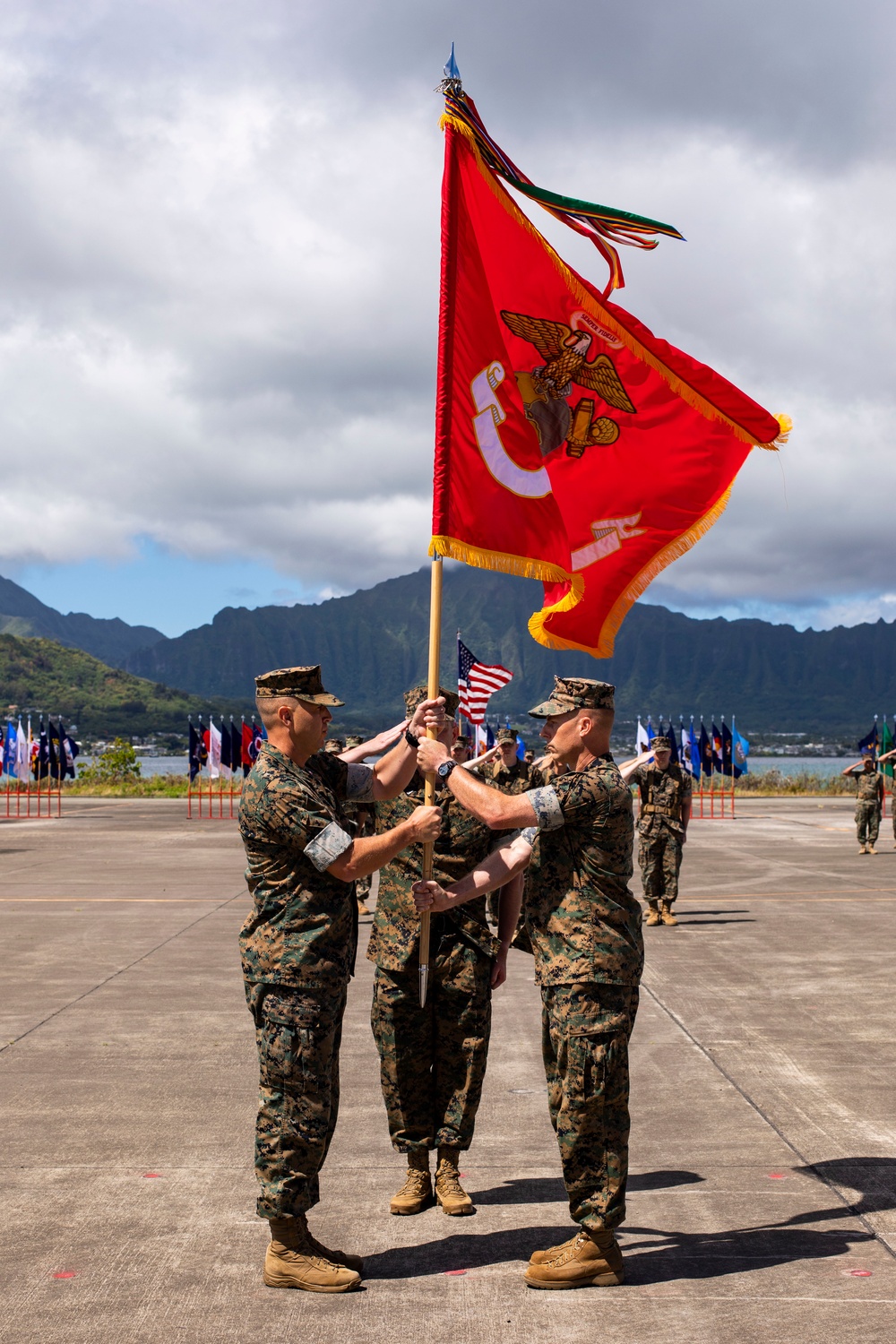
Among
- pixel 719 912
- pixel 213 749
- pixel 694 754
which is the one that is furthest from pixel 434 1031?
pixel 694 754

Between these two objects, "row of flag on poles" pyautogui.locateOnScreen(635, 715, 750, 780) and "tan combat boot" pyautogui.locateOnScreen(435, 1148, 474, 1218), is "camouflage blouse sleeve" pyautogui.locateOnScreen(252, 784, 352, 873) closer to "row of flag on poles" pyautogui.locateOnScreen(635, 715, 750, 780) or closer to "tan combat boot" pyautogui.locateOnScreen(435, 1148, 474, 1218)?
"tan combat boot" pyautogui.locateOnScreen(435, 1148, 474, 1218)

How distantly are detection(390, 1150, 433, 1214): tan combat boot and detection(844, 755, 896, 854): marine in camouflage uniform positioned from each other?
17.6 m

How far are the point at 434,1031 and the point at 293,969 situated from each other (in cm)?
110

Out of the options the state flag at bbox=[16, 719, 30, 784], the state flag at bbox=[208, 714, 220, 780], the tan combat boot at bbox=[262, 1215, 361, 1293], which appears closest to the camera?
the tan combat boot at bbox=[262, 1215, 361, 1293]

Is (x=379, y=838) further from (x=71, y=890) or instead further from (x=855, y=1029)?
(x=71, y=890)

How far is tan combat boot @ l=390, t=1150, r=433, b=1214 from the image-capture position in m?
4.99

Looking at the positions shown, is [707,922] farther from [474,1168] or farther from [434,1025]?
[434,1025]

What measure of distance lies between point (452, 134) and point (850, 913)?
417 inches

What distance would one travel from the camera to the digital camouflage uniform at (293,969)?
14.2 ft

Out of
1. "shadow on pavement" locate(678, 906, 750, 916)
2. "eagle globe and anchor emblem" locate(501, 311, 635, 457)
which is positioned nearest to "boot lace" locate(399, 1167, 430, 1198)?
"eagle globe and anchor emblem" locate(501, 311, 635, 457)

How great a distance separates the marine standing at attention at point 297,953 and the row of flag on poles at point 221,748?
3175 centimetres

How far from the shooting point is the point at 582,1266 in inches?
170

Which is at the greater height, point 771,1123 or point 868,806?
point 868,806

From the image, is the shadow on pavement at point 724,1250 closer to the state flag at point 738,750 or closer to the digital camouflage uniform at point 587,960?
the digital camouflage uniform at point 587,960
